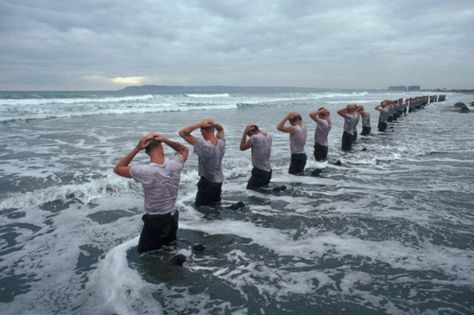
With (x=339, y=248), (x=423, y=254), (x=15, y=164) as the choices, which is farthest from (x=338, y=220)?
(x=15, y=164)

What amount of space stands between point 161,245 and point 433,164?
9228 mm

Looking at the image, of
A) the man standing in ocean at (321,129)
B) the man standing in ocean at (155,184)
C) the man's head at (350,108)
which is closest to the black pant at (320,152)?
the man standing in ocean at (321,129)

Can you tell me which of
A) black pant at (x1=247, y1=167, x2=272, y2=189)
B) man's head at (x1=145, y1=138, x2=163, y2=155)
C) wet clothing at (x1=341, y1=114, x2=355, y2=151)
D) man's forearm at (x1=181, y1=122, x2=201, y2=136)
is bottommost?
black pant at (x1=247, y1=167, x2=272, y2=189)

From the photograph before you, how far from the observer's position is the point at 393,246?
4.96 m

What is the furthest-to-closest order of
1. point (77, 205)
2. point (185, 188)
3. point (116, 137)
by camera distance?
point (116, 137) < point (185, 188) < point (77, 205)

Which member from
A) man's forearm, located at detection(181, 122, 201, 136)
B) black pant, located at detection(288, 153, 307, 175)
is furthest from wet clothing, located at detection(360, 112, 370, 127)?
man's forearm, located at detection(181, 122, 201, 136)

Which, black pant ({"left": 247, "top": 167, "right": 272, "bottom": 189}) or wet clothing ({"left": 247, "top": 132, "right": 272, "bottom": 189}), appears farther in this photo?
black pant ({"left": 247, "top": 167, "right": 272, "bottom": 189})

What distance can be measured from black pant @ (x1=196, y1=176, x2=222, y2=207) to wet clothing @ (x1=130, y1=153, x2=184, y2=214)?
1.89m

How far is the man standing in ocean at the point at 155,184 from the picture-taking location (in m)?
4.62

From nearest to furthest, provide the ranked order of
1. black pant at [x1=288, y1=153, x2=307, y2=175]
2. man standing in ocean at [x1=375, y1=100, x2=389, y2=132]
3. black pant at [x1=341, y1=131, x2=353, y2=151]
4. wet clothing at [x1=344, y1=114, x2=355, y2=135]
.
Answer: black pant at [x1=288, y1=153, x2=307, y2=175] < wet clothing at [x1=344, y1=114, x2=355, y2=135] < black pant at [x1=341, y1=131, x2=353, y2=151] < man standing in ocean at [x1=375, y1=100, x2=389, y2=132]

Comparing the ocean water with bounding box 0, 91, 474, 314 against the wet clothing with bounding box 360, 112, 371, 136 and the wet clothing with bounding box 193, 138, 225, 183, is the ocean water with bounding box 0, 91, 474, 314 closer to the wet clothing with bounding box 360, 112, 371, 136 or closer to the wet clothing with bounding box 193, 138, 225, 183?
the wet clothing with bounding box 193, 138, 225, 183

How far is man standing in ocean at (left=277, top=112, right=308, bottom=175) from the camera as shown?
909cm

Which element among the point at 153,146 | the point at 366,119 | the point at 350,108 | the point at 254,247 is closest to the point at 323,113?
the point at 350,108

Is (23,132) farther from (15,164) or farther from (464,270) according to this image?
(464,270)
